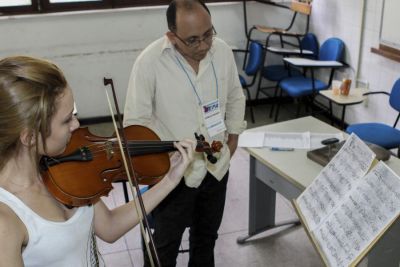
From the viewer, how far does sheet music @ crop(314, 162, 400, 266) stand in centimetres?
154

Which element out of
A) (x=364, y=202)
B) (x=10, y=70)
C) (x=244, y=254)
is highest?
(x=10, y=70)

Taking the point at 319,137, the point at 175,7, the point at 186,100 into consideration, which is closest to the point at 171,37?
the point at 175,7

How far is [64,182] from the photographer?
152 cm

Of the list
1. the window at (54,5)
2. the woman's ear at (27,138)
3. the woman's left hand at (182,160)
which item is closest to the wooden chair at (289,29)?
the window at (54,5)

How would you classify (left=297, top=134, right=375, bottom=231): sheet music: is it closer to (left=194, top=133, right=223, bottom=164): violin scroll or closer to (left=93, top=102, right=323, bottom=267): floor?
(left=194, top=133, right=223, bottom=164): violin scroll

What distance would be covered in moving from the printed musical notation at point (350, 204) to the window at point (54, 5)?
3703mm

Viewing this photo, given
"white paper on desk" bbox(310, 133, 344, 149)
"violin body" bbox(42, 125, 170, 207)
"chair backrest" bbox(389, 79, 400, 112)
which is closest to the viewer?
"violin body" bbox(42, 125, 170, 207)

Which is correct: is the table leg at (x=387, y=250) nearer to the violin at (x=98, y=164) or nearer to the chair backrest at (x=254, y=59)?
the violin at (x=98, y=164)

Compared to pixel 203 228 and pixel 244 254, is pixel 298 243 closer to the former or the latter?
pixel 244 254


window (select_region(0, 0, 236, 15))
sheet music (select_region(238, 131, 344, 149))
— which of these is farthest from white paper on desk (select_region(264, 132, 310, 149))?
window (select_region(0, 0, 236, 15))

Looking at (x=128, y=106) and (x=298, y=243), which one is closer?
(x=128, y=106)

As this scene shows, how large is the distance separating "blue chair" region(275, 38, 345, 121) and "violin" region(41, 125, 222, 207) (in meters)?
2.90

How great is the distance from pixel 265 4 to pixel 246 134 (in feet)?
9.33

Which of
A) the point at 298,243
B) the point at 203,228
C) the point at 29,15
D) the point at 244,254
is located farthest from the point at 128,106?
the point at 29,15
